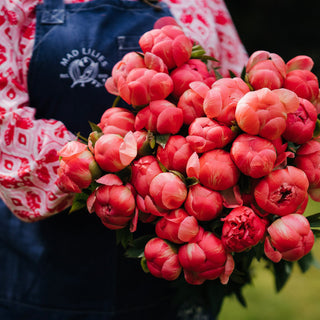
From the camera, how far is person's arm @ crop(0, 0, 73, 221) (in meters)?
0.81

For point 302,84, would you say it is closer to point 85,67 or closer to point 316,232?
point 316,232

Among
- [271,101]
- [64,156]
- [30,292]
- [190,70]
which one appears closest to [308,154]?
[271,101]

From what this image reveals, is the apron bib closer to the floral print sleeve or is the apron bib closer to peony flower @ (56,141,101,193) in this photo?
the floral print sleeve

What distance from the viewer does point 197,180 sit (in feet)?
1.98

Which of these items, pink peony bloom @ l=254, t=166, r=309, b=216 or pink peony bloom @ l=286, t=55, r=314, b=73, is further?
pink peony bloom @ l=286, t=55, r=314, b=73

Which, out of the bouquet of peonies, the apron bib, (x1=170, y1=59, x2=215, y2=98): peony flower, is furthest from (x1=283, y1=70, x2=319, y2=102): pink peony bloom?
the apron bib

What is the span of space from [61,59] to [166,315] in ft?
1.87

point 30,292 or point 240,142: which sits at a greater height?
point 240,142

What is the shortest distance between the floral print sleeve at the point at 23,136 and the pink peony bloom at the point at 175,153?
0.26 metres

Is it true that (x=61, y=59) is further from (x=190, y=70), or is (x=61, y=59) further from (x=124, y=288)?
(x=124, y=288)

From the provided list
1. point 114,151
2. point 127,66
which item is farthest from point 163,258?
point 127,66

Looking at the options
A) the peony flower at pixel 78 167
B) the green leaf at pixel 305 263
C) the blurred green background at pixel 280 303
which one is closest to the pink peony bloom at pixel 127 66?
the peony flower at pixel 78 167

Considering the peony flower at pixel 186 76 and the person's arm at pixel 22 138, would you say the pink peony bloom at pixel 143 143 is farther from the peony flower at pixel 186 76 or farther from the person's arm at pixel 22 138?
the person's arm at pixel 22 138

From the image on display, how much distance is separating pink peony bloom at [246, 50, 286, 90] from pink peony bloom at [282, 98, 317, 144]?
0.16 ft
